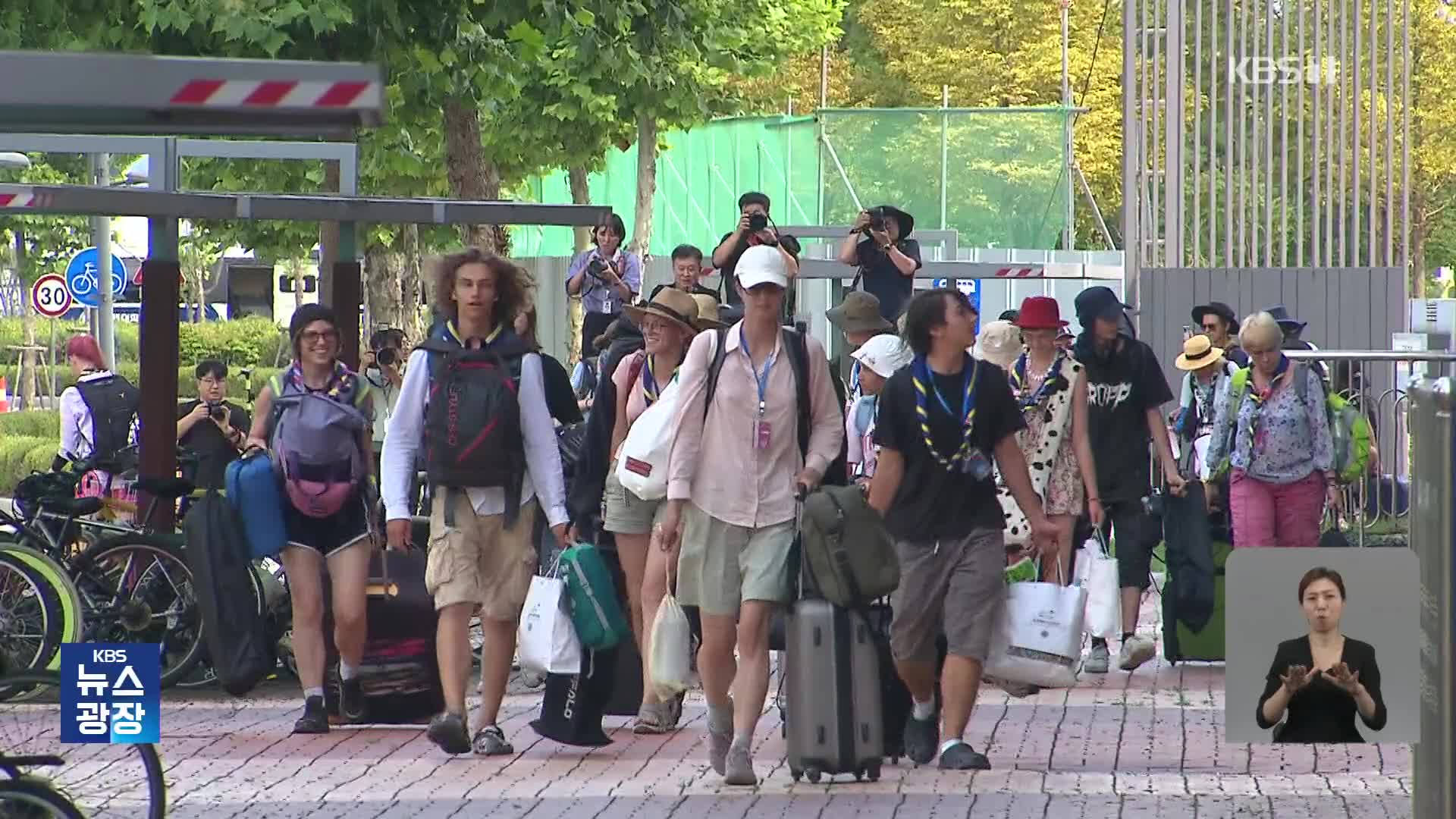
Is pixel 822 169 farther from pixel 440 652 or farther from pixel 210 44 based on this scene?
pixel 440 652

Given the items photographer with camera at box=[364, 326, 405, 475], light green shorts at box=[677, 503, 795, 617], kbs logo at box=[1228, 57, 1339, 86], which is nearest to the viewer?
light green shorts at box=[677, 503, 795, 617]

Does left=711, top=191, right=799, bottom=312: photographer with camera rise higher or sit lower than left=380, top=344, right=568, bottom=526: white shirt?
higher

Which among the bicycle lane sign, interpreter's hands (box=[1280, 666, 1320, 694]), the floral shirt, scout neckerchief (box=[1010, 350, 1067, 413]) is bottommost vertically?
the bicycle lane sign

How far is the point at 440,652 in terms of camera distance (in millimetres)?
9234

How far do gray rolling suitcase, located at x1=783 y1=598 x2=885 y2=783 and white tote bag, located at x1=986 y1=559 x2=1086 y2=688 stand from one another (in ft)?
1.90

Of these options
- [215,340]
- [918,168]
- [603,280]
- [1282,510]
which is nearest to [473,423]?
[1282,510]

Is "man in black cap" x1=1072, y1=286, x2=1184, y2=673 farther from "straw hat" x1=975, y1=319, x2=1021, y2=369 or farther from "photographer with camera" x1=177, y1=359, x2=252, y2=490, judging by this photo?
"photographer with camera" x1=177, y1=359, x2=252, y2=490

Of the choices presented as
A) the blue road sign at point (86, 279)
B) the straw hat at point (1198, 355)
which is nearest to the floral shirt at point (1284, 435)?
the straw hat at point (1198, 355)

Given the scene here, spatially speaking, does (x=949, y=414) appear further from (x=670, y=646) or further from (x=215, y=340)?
(x=215, y=340)

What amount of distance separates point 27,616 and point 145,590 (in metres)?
0.53

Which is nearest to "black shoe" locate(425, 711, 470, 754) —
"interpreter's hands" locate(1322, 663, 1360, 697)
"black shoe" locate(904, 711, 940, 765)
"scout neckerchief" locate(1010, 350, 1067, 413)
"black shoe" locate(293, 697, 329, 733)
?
"black shoe" locate(293, 697, 329, 733)

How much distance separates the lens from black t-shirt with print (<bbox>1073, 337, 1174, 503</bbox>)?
38.3 feet

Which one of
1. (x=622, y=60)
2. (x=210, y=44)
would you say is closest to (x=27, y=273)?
(x=622, y=60)

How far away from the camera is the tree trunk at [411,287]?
31.4 metres
